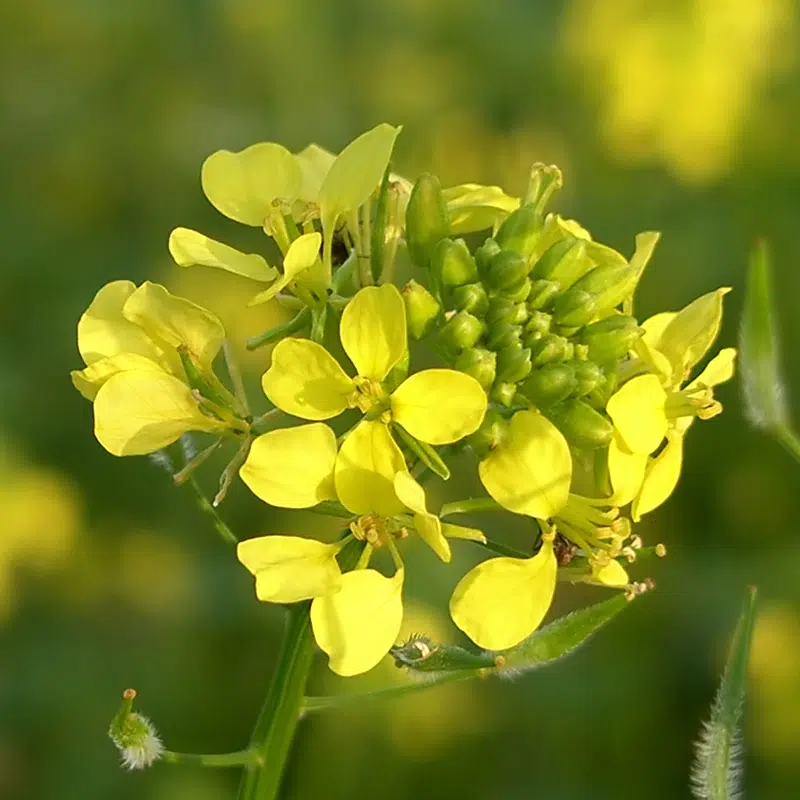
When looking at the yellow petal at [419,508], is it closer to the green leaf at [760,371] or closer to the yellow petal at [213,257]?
the yellow petal at [213,257]

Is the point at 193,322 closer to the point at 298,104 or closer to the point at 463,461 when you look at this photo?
the point at 463,461

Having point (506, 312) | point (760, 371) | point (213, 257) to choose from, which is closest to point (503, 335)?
point (506, 312)

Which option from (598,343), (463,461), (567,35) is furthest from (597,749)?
(567,35)

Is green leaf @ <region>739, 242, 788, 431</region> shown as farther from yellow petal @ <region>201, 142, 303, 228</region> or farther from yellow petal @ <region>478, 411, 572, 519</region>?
yellow petal @ <region>201, 142, 303, 228</region>

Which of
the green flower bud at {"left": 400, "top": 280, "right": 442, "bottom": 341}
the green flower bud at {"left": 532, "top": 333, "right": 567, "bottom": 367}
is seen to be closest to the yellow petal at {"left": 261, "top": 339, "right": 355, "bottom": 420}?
the green flower bud at {"left": 400, "top": 280, "right": 442, "bottom": 341}

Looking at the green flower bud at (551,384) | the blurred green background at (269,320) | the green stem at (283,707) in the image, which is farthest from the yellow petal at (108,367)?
the blurred green background at (269,320)

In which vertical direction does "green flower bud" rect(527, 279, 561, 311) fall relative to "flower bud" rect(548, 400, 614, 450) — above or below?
above

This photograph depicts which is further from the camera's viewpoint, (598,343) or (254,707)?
(254,707)
